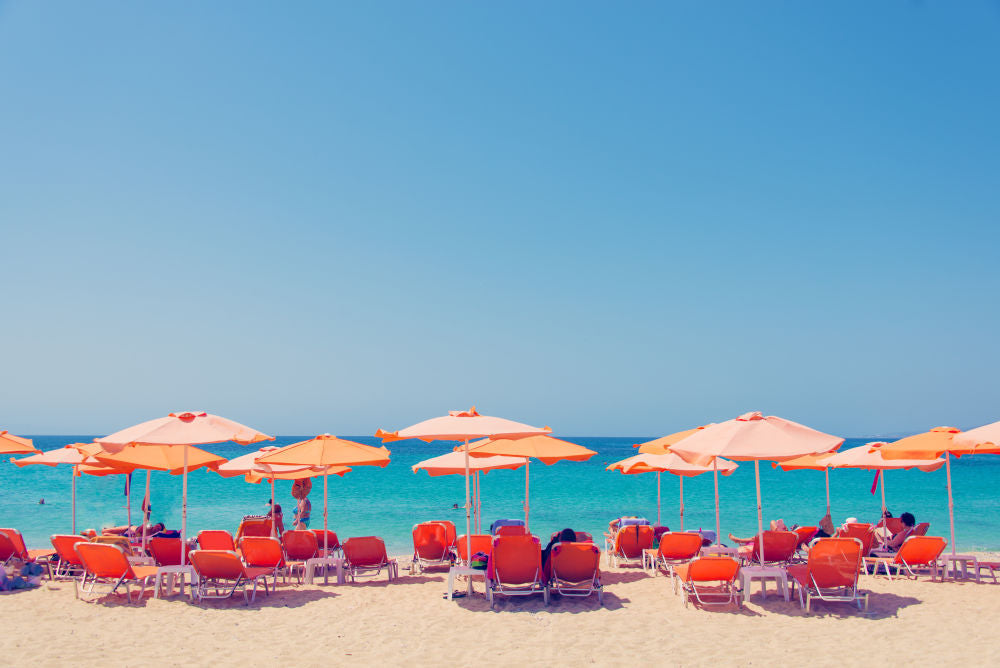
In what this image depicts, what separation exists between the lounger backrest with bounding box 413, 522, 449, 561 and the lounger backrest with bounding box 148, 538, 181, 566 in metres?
3.29

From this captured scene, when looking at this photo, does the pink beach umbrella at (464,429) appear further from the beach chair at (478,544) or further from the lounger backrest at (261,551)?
the lounger backrest at (261,551)

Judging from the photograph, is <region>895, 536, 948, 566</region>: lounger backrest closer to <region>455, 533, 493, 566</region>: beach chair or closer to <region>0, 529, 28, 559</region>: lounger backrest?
<region>455, 533, 493, 566</region>: beach chair

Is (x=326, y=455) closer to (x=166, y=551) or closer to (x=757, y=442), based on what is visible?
(x=166, y=551)

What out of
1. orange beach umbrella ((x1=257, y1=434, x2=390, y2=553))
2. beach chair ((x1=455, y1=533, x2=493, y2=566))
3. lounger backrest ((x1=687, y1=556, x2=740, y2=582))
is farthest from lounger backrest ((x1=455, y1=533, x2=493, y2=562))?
lounger backrest ((x1=687, y1=556, x2=740, y2=582))

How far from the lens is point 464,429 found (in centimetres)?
750

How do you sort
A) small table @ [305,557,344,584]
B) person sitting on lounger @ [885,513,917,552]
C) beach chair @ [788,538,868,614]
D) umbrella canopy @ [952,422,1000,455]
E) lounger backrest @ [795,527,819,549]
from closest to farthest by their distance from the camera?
1. beach chair @ [788,538,868,614]
2. umbrella canopy @ [952,422,1000,455]
3. small table @ [305,557,344,584]
4. person sitting on lounger @ [885,513,917,552]
5. lounger backrest @ [795,527,819,549]

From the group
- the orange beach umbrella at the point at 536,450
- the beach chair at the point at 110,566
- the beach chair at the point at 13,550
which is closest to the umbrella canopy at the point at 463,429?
the orange beach umbrella at the point at 536,450

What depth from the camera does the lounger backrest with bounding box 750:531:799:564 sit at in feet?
31.0

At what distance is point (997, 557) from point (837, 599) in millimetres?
10512

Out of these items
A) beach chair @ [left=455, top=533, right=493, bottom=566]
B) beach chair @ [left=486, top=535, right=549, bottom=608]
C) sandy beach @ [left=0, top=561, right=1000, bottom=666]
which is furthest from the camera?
beach chair @ [left=455, top=533, right=493, bottom=566]

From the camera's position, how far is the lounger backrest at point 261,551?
8445 mm

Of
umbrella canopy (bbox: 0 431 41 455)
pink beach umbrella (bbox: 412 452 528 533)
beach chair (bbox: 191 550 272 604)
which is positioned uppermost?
umbrella canopy (bbox: 0 431 41 455)

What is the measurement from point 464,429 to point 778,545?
5.02 meters

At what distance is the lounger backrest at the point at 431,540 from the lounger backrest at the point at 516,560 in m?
2.89
